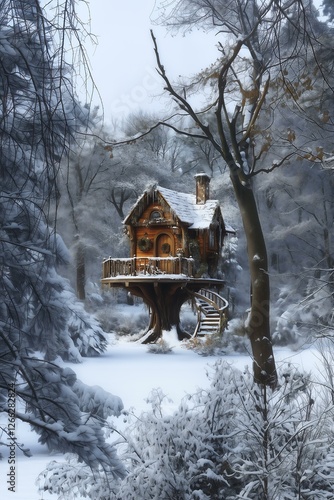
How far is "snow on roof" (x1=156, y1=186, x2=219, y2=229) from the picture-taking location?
65.0ft

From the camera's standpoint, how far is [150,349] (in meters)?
17.5

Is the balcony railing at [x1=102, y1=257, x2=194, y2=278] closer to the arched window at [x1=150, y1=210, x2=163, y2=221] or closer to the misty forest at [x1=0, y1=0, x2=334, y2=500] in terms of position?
the arched window at [x1=150, y1=210, x2=163, y2=221]

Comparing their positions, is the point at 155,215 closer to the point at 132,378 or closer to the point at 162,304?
the point at 162,304

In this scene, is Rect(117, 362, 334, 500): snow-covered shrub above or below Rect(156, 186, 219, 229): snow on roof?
below

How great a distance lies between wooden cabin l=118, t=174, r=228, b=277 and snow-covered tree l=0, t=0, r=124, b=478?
1542cm

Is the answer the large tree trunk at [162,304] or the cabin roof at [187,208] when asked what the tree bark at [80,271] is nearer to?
the large tree trunk at [162,304]

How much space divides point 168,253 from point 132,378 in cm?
880

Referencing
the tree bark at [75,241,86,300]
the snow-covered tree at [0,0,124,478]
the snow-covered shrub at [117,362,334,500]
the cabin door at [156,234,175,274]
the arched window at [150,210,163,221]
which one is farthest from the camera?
the tree bark at [75,241,86,300]

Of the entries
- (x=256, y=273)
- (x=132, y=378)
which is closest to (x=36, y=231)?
(x=256, y=273)

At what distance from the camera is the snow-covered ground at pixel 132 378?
561cm

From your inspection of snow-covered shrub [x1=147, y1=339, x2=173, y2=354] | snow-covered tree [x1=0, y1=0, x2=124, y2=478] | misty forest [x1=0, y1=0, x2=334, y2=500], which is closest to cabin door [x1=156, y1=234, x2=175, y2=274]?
snow-covered shrub [x1=147, y1=339, x2=173, y2=354]

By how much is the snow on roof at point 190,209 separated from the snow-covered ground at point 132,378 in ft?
12.7

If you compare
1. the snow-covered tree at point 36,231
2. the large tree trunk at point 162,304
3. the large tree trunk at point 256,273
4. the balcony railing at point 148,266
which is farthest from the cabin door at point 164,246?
Answer: the snow-covered tree at point 36,231

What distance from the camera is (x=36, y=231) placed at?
3545mm
